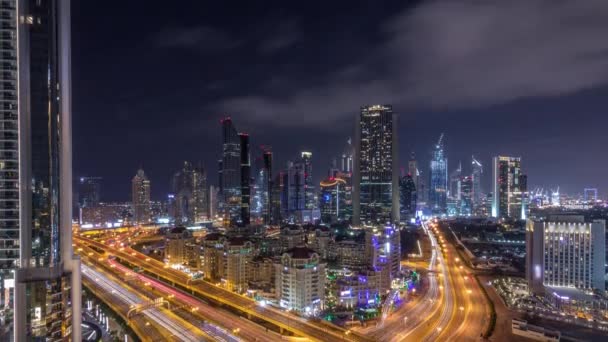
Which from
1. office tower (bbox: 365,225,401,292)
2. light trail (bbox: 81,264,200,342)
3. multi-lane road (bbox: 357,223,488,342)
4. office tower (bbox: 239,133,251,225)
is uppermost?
office tower (bbox: 239,133,251,225)

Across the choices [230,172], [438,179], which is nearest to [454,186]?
[438,179]

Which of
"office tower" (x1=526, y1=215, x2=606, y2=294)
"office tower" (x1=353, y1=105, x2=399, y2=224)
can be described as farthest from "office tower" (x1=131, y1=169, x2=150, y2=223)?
"office tower" (x1=526, y1=215, x2=606, y2=294)

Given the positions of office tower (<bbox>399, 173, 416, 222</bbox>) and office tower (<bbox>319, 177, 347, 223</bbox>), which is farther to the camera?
office tower (<bbox>319, 177, 347, 223</bbox>)

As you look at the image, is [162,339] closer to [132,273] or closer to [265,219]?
[132,273]

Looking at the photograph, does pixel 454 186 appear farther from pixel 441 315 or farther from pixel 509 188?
pixel 441 315

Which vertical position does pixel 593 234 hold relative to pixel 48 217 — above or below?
below

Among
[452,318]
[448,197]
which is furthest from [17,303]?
[448,197]

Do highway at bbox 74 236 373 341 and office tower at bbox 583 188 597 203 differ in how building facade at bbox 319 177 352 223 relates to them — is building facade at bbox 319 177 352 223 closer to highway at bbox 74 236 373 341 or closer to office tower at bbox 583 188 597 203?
highway at bbox 74 236 373 341

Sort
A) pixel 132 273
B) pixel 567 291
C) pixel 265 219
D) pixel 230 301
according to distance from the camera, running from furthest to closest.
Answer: pixel 265 219, pixel 132 273, pixel 567 291, pixel 230 301
